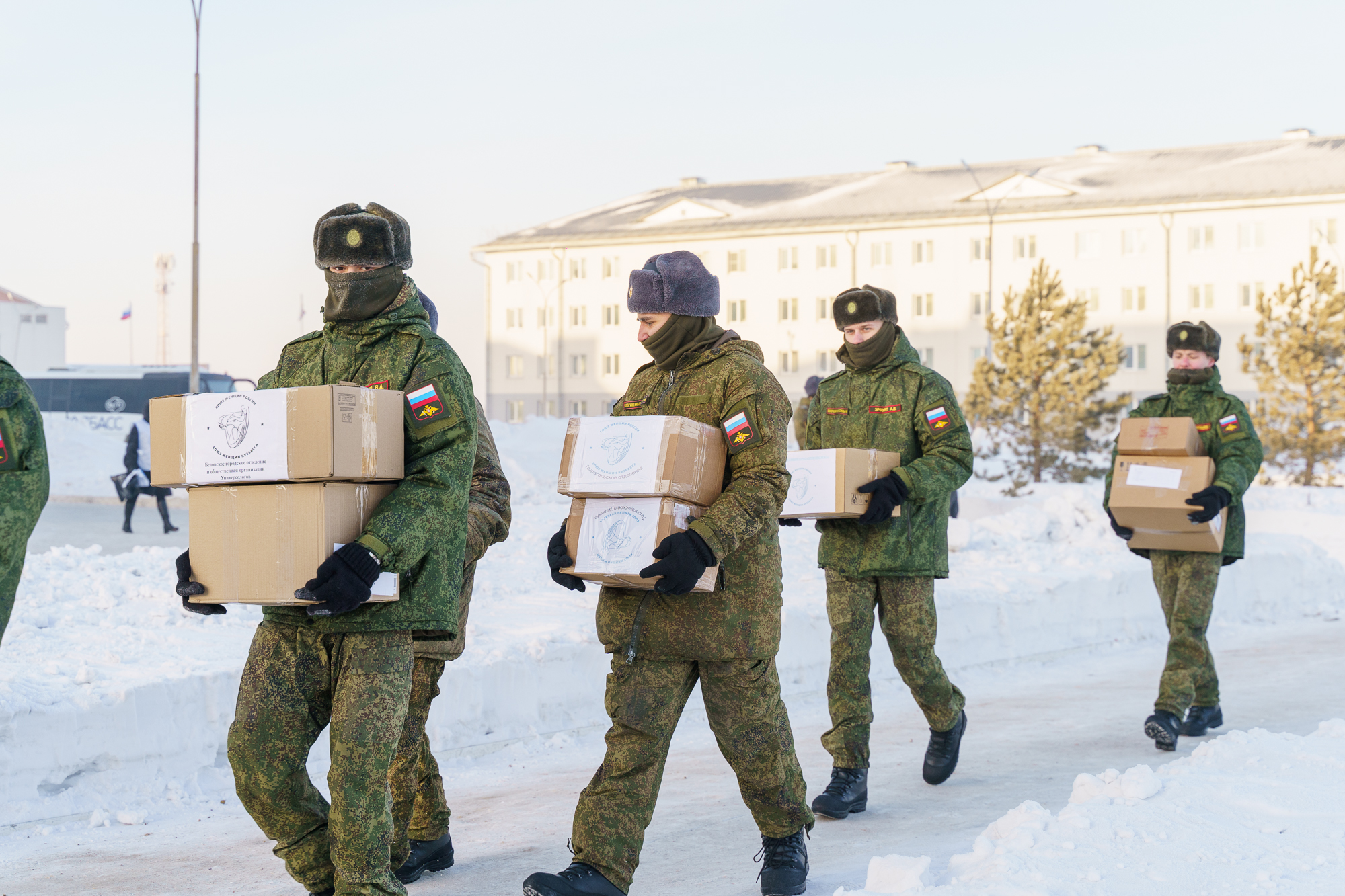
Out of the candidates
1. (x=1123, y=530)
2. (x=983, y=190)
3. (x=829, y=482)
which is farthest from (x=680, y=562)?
(x=983, y=190)

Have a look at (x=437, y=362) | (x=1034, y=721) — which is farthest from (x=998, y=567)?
(x=437, y=362)

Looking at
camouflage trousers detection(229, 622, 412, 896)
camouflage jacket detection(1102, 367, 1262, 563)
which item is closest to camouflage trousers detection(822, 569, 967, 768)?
camouflage jacket detection(1102, 367, 1262, 563)

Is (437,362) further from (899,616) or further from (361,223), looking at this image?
(899,616)

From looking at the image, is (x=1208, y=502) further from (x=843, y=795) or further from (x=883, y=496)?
(x=843, y=795)

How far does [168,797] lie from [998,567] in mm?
9380

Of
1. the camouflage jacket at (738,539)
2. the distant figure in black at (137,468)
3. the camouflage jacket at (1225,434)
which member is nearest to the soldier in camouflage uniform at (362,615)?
the camouflage jacket at (738,539)

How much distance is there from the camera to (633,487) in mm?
4348

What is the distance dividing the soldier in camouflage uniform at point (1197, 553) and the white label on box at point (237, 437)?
5.46 meters

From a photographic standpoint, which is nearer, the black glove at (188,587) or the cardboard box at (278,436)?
the cardboard box at (278,436)

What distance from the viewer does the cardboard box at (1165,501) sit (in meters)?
7.65

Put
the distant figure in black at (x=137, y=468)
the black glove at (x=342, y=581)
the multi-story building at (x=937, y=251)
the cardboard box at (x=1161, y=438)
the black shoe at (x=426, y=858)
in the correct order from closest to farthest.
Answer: the black glove at (x=342, y=581) < the black shoe at (x=426, y=858) < the cardboard box at (x=1161, y=438) < the distant figure in black at (x=137, y=468) < the multi-story building at (x=937, y=251)

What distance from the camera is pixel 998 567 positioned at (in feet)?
46.3

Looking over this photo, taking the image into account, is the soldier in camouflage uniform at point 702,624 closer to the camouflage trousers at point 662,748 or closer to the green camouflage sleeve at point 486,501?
the camouflage trousers at point 662,748

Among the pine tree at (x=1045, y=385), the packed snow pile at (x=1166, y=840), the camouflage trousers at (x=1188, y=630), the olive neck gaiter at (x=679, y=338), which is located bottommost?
the packed snow pile at (x=1166, y=840)
